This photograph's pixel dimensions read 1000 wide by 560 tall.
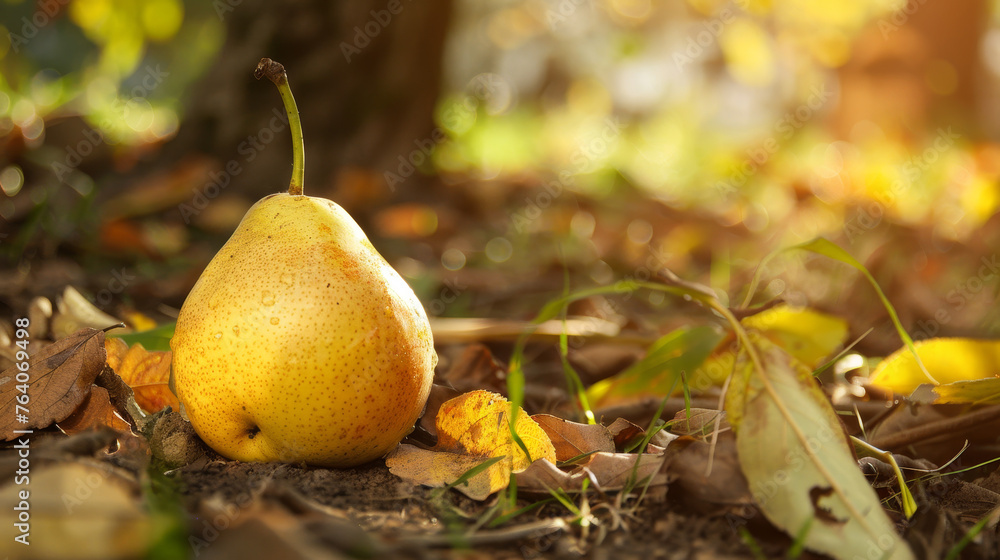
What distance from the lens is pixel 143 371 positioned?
161cm

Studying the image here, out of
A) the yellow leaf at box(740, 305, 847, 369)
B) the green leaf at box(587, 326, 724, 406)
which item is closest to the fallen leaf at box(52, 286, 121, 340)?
the green leaf at box(587, 326, 724, 406)

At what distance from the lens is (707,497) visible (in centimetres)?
122

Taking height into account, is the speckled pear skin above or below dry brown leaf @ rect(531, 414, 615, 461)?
above

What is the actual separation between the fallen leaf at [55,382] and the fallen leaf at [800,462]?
1.26 meters

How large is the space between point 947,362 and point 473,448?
1264 mm

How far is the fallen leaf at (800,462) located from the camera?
107cm

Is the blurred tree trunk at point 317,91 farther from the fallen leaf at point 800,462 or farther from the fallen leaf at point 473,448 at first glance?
the fallen leaf at point 800,462

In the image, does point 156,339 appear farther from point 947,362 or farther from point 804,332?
point 947,362

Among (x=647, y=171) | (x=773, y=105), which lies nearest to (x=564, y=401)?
(x=647, y=171)

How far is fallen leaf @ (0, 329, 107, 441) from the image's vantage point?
4.50ft

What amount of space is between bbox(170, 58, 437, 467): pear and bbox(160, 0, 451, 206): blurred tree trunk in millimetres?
3072

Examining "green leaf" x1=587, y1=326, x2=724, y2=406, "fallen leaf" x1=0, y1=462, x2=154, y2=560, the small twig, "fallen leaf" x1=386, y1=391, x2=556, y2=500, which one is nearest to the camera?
"fallen leaf" x1=0, y1=462, x2=154, y2=560

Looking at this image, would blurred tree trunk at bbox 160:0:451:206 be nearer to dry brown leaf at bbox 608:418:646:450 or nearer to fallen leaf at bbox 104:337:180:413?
fallen leaf at bbox 104:337:180:413

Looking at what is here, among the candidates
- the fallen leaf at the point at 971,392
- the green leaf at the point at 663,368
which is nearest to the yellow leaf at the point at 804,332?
the green leaf at the point at 663,368
